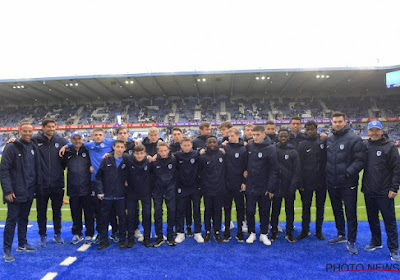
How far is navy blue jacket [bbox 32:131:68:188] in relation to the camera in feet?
15.2

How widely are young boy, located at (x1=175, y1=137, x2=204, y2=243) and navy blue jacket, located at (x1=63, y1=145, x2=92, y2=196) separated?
166cm

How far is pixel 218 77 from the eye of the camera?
108ft

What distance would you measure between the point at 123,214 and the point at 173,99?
38.9m

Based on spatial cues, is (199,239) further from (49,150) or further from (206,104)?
(206,104)

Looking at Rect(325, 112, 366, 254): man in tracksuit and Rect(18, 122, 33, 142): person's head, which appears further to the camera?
Rect(18, 122, 33, 142): person's head

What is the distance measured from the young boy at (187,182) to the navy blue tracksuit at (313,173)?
1.95 metres

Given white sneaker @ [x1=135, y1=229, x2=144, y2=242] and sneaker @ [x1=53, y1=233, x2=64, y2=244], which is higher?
sneaker @ [x1=53, y1=233, x2=64, y2=244]

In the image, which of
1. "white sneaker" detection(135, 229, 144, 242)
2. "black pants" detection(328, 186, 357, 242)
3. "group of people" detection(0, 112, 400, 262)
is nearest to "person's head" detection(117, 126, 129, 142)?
"group of people" detection(0, 112, 400, 262)

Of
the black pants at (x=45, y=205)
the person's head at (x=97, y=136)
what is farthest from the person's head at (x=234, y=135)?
the black pants at (x=45, y=205)

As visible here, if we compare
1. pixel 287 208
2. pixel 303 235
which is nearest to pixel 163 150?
pixel 287 208

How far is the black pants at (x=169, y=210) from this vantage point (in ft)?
15.2

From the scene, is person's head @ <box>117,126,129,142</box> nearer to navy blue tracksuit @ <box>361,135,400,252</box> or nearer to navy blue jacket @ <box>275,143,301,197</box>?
navy blue jacket @ <box>275,143,301,197</box>

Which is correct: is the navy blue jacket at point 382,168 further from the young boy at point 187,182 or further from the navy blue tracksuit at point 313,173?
the young boy at point 187,182

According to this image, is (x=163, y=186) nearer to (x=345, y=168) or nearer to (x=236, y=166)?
(x=236, y=166)
